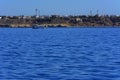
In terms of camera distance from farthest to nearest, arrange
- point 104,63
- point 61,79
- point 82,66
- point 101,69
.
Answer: point 104,63 → point 82,66 → point 101,69 → point 61,79

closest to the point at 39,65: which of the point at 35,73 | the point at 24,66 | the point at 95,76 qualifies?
the point at 24,66

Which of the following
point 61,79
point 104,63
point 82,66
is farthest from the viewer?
point 104,63

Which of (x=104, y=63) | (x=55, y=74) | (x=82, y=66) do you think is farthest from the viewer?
(x=104, y=63)

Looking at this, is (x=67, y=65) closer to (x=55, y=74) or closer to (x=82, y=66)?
(x=82, y=66)

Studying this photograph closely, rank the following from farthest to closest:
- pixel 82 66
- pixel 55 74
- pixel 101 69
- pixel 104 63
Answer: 1. pixel 104 63
2. pixel 82 66
3. pixel 101 69
4. pixel 55 74

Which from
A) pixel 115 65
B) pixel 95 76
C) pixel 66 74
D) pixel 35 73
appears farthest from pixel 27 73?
pixel 115 65

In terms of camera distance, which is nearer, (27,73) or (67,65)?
(27,73)

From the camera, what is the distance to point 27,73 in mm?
31250

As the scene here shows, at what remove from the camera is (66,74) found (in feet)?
101

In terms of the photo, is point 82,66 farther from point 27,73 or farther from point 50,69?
Result: point 27,73

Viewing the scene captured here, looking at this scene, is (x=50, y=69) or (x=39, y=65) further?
(x=39, y=65)

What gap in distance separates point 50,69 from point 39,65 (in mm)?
3204

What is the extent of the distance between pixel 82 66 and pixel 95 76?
6140 millimetres

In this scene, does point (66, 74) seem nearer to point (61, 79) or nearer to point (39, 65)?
point (61, 79)
